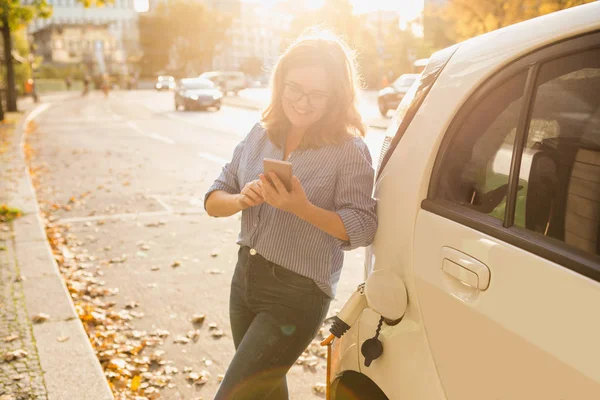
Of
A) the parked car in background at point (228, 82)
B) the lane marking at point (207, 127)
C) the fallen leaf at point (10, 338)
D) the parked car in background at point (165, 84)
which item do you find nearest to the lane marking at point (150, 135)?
the lane marking at point (207, 127)

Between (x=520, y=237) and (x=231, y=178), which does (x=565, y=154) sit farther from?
(x=231, y=178)

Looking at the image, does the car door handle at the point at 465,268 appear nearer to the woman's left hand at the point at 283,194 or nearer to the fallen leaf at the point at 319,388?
the woman's left hand at the point at 283,194

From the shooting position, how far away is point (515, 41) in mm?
1605

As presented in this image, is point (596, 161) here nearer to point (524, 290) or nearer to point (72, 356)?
point (524, 290)

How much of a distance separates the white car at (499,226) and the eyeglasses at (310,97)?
1.26ft

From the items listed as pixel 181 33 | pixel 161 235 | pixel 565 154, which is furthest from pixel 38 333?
pixel 181 33

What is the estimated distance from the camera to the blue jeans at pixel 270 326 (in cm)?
221

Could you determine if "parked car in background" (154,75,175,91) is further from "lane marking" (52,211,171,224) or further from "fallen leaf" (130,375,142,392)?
"fallen leaf" (130,375,142,392)

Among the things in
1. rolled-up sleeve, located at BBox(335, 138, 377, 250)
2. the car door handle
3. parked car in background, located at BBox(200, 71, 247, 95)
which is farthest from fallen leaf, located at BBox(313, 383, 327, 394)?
parked car in background, located at BBox(200, 71, 247, 95)

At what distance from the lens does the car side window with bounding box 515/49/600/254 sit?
1.43 m

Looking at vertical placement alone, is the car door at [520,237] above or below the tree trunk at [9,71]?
above

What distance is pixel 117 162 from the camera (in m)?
13.4

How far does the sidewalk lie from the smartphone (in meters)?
2.13

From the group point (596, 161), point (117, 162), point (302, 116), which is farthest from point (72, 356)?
point (117, 162)
